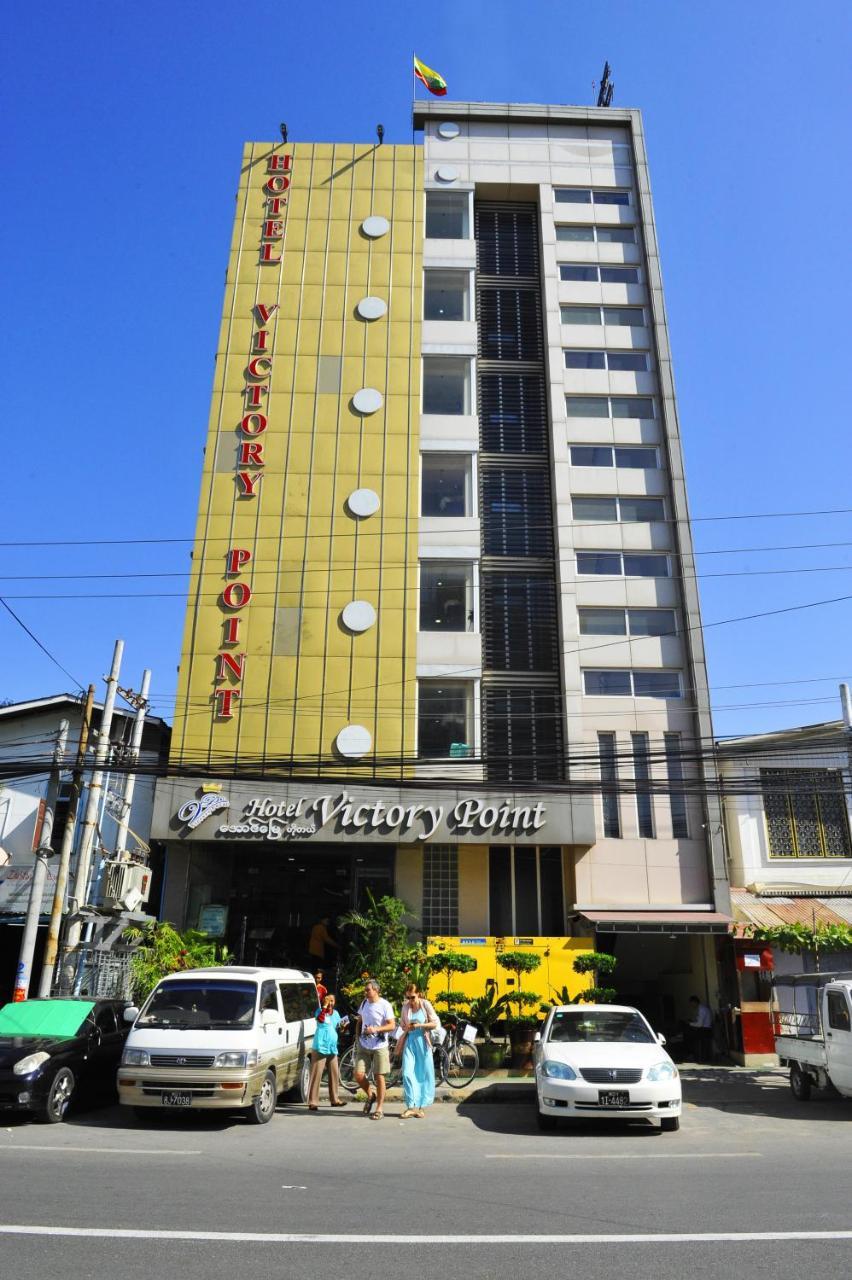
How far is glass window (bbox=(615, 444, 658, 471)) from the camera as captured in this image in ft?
91.4

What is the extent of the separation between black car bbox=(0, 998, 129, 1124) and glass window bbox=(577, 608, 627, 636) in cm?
1604

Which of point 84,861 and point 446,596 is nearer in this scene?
point 84,861

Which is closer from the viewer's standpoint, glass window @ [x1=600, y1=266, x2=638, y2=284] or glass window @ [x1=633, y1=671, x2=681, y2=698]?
glass window @ [x1=633, y1=671, x2=681, y2=698]

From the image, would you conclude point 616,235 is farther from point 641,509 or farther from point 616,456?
point 641,509

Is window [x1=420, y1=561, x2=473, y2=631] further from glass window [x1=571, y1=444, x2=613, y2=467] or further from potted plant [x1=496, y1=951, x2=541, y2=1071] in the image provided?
potted plant [x1=496, y1=951, x2=541, y2=1071]

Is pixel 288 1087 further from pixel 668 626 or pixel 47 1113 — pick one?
pixel 668 626

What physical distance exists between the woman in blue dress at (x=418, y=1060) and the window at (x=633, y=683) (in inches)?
530

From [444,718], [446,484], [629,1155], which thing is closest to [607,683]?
[444,718]

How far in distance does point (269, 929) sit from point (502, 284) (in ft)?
73.2

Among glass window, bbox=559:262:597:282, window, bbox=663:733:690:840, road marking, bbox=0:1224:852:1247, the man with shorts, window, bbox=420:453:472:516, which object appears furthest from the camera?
glass window, bbox=559:262:597:282

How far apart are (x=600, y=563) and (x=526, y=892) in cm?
979

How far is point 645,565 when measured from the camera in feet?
87.2

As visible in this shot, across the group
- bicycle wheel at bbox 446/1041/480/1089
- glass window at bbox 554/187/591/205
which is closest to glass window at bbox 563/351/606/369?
glass window at bbox 554/187/591/205

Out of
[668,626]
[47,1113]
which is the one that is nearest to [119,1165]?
[47,1113]
